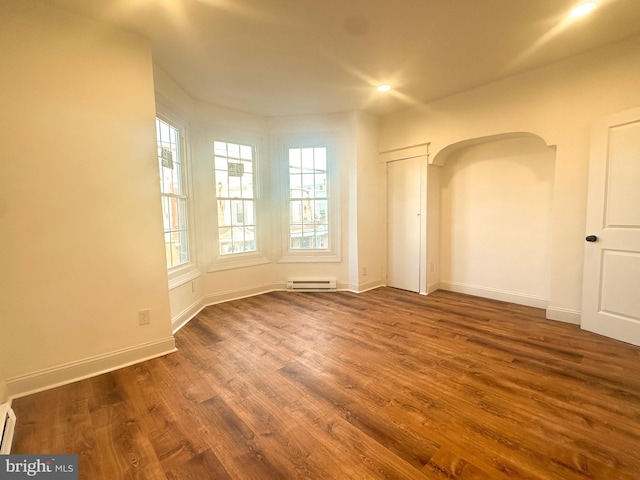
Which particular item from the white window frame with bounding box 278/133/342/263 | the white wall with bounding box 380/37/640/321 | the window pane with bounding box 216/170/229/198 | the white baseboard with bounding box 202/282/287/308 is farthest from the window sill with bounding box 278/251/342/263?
the white wall with bounding box 380/37/640/321

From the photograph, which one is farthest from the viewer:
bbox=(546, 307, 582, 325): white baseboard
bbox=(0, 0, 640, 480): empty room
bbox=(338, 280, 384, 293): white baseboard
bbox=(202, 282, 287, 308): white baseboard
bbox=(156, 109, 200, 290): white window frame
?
bbox=(338, 280, 384, 293): white baseboard

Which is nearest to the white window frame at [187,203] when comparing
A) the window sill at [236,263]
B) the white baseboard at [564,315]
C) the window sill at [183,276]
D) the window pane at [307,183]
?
the window sill at [183,276]

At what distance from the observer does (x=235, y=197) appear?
161 inches

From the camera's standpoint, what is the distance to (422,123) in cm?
401

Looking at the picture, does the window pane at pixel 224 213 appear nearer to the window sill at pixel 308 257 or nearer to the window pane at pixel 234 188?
the window pane at pixel 234 188

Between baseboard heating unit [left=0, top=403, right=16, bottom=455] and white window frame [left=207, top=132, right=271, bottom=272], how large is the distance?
2277mm

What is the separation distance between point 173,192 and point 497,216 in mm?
4158

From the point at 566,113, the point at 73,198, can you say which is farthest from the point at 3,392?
the point at 566,113

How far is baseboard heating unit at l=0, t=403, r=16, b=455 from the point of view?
1436 millimetres

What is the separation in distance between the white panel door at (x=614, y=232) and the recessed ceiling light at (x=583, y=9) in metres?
0.99

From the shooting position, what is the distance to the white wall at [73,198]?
1897 millimetres

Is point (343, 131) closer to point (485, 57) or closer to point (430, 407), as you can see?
point (485, 57)

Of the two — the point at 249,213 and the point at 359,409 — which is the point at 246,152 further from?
the point at 359,409

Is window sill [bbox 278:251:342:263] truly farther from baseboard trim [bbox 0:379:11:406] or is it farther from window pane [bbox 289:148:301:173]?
baseboard trim [bbox 0:379:11:406]
